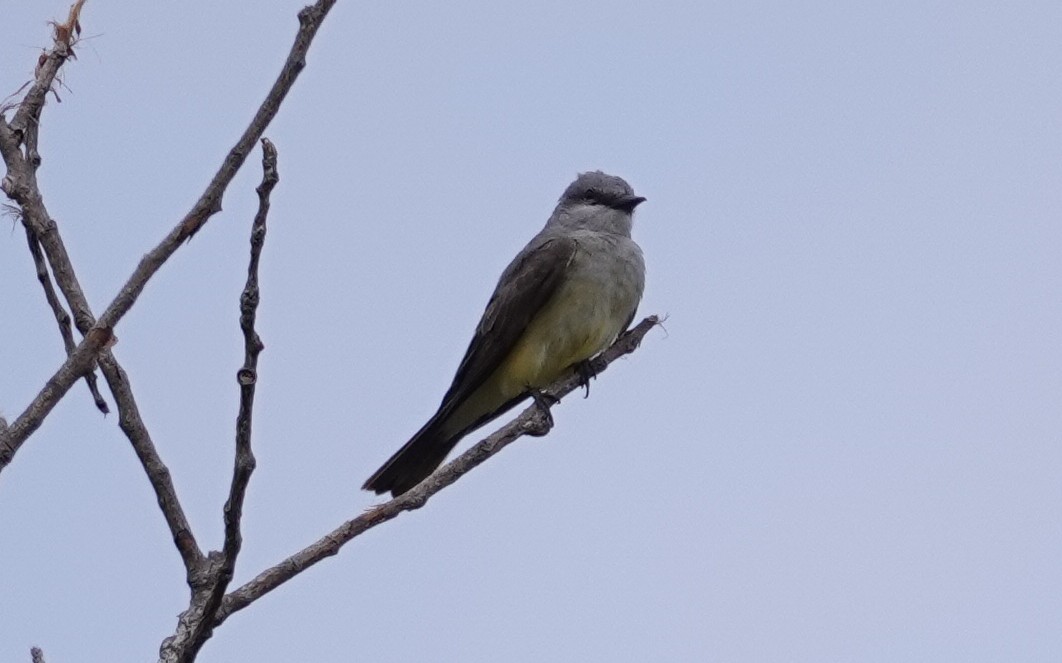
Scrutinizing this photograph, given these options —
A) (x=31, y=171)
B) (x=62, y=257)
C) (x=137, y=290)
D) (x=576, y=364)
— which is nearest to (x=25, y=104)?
(x=31, y=171)

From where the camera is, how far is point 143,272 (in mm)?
2812

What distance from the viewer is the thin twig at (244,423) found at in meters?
2.72

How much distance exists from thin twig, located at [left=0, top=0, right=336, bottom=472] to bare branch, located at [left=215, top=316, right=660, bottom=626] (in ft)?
1.85

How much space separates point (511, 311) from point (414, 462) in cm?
113

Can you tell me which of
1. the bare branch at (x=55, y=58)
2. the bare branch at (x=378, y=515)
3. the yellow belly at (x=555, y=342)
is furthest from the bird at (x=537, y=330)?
the bare branch at (x=55, y=58)

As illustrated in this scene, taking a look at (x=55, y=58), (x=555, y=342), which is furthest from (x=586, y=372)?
(x=55, y=58)

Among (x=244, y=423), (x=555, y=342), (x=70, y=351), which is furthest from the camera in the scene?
(x=555, y=342)

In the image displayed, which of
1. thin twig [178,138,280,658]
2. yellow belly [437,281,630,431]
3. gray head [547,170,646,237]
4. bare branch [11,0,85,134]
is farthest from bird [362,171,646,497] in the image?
thin twig [178,138,280,658]

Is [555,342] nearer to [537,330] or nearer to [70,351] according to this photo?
[537,330]

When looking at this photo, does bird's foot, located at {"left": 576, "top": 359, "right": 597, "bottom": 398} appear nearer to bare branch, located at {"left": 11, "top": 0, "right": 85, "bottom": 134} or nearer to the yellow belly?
the yellow belly

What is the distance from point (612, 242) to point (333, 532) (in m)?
5.57

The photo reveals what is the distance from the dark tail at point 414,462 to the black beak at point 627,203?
6.40 feet

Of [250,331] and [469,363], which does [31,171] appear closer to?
[250,331]

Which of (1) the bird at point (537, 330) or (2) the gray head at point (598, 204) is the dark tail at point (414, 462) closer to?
(1) the bird at point (537, 330)
